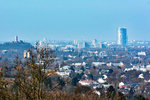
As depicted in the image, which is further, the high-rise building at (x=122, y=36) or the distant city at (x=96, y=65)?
the high-rise building at (x=122, y=36)

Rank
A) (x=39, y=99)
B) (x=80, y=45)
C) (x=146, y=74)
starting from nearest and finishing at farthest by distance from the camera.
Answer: (x=39, y=99) < (x=146, y=74) < (x=80, y=45)

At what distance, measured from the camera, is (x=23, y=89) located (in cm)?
761

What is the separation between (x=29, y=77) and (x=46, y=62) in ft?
3.76

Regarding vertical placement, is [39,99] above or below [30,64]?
below

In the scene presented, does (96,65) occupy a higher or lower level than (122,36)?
lower

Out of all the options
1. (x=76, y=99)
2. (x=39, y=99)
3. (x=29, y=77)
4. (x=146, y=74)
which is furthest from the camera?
(x=146, y=74)

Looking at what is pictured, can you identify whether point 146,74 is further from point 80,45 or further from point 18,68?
point 80,45

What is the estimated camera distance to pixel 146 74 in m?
48.9

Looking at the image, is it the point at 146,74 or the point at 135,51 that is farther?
the point at 135,51

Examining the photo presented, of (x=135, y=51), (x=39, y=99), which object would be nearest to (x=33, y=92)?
(x=39, y=99)

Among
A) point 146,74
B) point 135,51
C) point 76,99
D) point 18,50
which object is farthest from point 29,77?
point 135,51

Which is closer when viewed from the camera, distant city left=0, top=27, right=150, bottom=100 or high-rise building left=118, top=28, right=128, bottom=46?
distant city left=0, top=27, right=150, bottom=100

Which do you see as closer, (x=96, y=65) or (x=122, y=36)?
(x=96, y=65)

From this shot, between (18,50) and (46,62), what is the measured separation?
74360 mm
